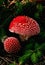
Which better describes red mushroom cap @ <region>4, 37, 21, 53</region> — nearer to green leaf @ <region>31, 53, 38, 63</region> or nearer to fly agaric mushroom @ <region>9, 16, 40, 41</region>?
fly agaric mushroom @ <region>9, 16, 40, 41</region>

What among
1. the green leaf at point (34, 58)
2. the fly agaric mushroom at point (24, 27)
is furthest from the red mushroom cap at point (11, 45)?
the green leaf at point (34, 58)

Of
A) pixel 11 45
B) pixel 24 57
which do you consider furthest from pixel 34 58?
pixel 11 45

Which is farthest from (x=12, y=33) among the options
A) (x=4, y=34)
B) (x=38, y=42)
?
(x=38, y=42)

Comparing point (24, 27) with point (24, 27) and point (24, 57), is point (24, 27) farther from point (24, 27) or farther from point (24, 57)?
point (24, 57)

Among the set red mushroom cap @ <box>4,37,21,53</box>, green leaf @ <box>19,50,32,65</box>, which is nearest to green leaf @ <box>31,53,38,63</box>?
green leaf @ <box>19,50,32,65</box>

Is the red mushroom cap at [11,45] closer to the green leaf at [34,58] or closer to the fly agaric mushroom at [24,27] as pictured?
the fly agaric mushroom at [24,27]

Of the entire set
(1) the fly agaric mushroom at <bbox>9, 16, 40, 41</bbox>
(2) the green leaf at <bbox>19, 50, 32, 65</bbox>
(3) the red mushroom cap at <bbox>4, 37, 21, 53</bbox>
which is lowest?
(2) the green leaf at <bbox>19, 50, 32, 65</bbox>

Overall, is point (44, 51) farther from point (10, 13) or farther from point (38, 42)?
point (10, 13)

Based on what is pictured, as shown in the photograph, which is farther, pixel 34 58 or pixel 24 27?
pixel 24 27
